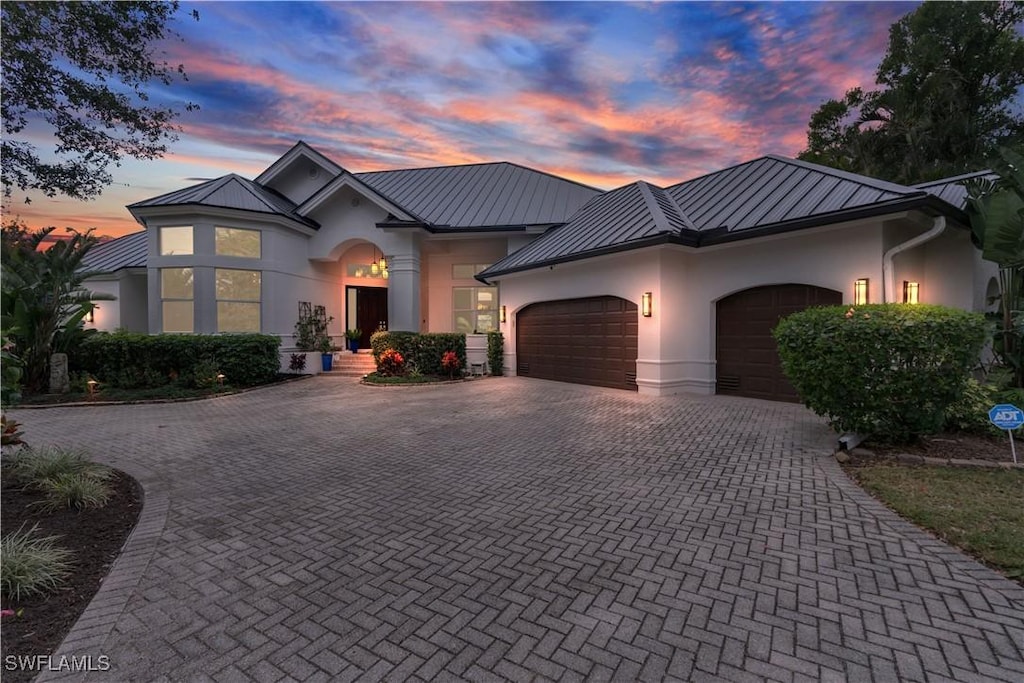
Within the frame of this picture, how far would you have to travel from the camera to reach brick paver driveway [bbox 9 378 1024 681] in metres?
A: 2.41

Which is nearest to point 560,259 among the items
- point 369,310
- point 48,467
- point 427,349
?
point 427,349

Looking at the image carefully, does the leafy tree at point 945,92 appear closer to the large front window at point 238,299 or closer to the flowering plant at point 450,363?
the flowering plant at point 450,363

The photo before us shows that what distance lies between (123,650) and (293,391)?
11.3 m

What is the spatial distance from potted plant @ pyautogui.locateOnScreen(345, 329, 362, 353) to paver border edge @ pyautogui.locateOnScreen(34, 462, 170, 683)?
13907 mm

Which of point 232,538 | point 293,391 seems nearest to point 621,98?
point 293,391

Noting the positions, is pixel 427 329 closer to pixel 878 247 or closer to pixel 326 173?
pixel 326 173

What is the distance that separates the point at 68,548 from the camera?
12.0ft

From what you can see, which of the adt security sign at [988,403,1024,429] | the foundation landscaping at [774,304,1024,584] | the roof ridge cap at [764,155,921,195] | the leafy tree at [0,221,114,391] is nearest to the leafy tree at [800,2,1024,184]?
the roof ridge cap at [764,155,921,195]

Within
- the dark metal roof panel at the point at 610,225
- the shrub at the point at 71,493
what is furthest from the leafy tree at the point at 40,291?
the dark metal roof panel at the point at 610,225

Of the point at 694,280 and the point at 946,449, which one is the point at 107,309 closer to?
the point at 694,280

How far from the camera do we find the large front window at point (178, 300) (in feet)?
49.9

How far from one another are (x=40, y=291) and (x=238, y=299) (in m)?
4.86

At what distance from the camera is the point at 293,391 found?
13047 millimetres

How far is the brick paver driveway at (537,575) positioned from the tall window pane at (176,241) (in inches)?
432
